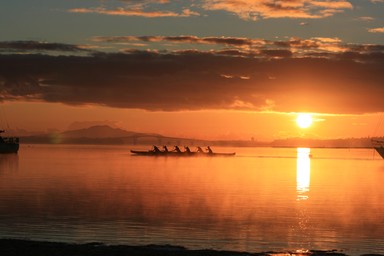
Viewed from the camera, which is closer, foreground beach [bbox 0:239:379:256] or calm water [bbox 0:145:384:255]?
foreground beach [bbox 0:239:379:256]

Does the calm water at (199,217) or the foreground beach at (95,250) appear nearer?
the foreground beach at (95,250)

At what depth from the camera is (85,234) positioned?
36156 millimetres

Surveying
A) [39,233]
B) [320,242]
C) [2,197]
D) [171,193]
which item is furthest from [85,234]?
[171,193]

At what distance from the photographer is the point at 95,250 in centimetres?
2873

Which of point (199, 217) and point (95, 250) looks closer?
point (95, 250)

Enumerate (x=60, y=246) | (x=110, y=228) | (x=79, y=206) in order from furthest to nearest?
(x=79, y=206) → (x=110, y=228) → (x=60, y=246)

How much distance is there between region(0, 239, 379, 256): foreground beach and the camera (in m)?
27.3

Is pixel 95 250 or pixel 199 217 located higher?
pixel 199 217

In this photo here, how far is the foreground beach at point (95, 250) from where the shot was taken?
2729cm

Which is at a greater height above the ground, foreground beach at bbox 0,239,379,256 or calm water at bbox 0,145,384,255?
calm water at bbox 0,145,384,255

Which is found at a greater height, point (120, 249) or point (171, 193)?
point (171, 193)

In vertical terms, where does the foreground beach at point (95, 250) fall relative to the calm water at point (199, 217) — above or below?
below

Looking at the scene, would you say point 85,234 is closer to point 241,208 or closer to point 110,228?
point 110,228

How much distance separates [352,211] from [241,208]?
953cm
